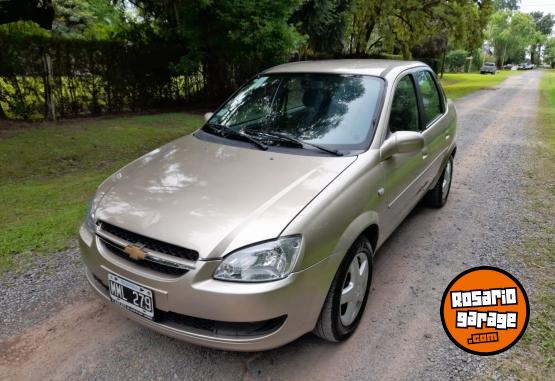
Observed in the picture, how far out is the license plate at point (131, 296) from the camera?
222 cm

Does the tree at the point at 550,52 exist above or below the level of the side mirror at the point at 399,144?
above

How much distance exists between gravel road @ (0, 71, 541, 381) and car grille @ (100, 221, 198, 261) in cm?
79

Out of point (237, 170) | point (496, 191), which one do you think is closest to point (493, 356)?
point (237, 170)

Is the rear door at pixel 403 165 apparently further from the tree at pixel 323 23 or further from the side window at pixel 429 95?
the tree at pixel 323 23

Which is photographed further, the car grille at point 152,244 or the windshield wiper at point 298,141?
the windshield wiper at point 298,141

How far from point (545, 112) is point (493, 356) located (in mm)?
14871

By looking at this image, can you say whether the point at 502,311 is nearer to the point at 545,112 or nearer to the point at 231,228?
the point at 231,228

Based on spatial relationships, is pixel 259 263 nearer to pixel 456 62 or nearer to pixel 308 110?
pixel 308 110

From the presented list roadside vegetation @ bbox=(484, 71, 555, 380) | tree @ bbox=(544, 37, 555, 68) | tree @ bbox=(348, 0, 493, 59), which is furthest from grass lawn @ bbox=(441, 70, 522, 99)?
tree @ bbox=(544, 37, 555, 68)

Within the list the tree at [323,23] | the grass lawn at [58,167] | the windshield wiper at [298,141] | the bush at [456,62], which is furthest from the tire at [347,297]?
the bush at [456,62]

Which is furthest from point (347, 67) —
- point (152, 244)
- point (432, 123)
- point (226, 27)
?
point (226, 27)

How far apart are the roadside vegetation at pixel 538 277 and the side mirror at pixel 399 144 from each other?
149cm

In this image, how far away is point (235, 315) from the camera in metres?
2.06

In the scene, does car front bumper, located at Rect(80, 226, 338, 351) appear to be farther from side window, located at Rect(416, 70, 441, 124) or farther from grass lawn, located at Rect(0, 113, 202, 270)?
side window, located at Rect(416, 70, 441, 124)
